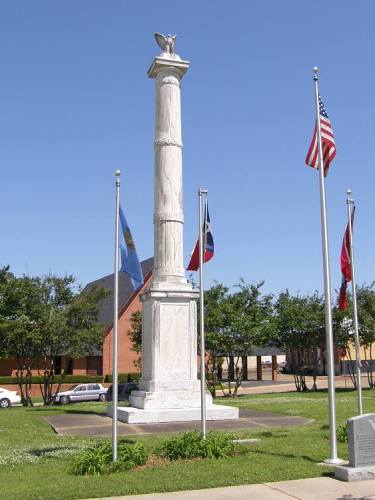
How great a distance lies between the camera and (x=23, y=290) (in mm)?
30984

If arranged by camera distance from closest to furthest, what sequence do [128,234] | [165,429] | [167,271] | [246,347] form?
[128,234] < [165,429] < [167,271] < [246,347]

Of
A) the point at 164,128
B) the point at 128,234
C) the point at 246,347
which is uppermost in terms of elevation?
the point at 164,128

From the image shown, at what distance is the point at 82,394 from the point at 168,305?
22.2 m

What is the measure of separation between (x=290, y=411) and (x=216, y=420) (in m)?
3.46

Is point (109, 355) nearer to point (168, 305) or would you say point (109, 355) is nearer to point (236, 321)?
point (236, 321)

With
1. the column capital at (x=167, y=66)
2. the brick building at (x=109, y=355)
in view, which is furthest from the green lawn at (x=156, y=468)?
the brick building at (x=109, y=355)

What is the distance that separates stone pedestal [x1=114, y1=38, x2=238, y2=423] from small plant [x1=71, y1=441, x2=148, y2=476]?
7.74 meters

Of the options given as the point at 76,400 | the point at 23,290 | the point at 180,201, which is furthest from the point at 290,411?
the point at 76,400

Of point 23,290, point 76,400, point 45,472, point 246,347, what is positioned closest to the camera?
point 45,472

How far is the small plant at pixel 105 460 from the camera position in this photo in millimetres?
10305

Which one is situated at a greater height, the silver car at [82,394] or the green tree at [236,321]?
the green tree at [236,321]

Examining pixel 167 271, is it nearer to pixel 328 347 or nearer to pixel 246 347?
pixel 328 347

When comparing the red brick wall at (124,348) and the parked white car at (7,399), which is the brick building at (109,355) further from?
the parked white car at (7,399)

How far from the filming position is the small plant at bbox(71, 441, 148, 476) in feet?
33.8
